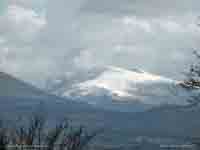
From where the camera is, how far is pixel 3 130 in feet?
69.1

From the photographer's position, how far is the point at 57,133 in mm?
19875

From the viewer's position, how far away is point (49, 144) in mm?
19891

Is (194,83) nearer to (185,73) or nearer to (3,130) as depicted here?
(185,73)

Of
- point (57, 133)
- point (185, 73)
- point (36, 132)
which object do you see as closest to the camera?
point (57, 133)

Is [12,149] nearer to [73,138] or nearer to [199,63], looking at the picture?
[73,138]

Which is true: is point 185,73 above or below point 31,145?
above

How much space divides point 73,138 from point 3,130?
2.22m

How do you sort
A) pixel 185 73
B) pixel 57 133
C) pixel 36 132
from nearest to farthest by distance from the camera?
pixel 57 133, pixel 36 132, pixel 185 73

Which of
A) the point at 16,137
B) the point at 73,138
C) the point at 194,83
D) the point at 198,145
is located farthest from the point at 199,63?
the point at 16,137

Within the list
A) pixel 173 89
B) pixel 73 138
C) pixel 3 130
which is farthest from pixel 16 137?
pixel 173 89

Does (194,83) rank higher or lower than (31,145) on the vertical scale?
higher

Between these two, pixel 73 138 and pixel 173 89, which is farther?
pixel 173 89

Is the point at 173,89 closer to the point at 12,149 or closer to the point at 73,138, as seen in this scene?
the point at 73,138

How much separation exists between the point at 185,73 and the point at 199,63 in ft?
3.41
